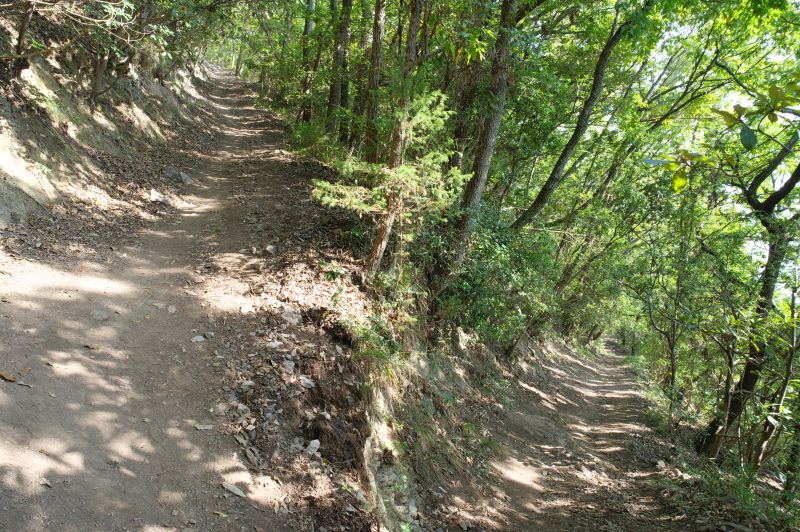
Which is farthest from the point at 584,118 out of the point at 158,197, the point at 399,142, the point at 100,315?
the point at 100,315

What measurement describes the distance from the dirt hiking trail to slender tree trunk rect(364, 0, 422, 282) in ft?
2.97

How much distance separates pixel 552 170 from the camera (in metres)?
12.5

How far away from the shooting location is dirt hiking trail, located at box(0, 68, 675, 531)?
12.8 feet

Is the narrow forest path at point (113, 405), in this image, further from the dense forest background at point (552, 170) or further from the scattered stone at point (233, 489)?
the dense forest background at point (552, 170)

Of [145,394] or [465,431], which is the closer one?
[145,394]

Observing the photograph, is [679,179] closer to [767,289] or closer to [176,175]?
[767,289]

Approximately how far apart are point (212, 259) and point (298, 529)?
5.32 metres

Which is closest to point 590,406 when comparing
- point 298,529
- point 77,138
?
point 298,529

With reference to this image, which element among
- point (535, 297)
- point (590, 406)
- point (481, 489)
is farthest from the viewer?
point (590, 406)

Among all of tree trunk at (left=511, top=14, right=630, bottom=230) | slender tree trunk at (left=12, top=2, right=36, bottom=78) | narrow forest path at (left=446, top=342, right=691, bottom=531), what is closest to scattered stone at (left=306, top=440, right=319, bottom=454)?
narrow forest path at (left=446, top=342, right=691, bottom=531)

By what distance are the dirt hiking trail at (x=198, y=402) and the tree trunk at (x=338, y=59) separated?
12.5ft

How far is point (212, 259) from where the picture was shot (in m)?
8.22

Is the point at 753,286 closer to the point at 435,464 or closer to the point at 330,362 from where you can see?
the point at 435,464

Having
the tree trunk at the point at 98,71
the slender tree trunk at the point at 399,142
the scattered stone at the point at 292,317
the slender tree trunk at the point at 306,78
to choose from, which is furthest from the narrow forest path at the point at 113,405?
the slender tree trunk at the point at 306,78
